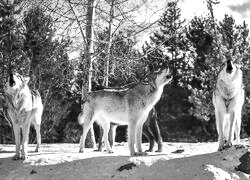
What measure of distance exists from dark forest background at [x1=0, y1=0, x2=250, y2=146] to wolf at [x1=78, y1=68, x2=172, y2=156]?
10.1ft

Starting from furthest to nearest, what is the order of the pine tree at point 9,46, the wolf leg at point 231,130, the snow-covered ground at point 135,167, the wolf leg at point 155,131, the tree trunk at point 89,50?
the pine tree at point 9,46 < the tree trunk at point 89,50 < the wolf leg at point 155,131 < the wolf leg at point 231,130 < the snow-covered ground at point 135,167

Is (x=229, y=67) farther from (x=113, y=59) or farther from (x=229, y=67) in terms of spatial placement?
(x=113, y=59)

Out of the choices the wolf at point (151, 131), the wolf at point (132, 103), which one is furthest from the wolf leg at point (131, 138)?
the wolf at point (151, 131)

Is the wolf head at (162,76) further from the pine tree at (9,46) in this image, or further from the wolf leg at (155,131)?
the pine tree at (9,46)

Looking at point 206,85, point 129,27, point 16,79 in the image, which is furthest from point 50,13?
point 206,85

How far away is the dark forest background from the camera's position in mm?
13188

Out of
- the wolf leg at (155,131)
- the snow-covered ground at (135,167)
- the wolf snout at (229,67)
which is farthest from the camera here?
the wolf leg at (155,131)

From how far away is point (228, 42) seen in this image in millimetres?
34062

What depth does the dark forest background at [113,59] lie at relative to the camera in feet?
43.3

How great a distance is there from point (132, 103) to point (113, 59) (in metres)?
4.69

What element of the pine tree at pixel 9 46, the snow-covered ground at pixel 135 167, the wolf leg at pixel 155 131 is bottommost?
the snow-covered ground at pixel 135 167

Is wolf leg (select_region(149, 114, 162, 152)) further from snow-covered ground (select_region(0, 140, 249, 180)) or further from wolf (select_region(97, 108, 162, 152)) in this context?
snow-covered ground (select_region(0, 140, 249, 180))

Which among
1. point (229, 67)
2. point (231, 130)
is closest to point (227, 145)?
point (231, 130)

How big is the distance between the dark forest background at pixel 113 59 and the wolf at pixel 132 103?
307 centimetres
